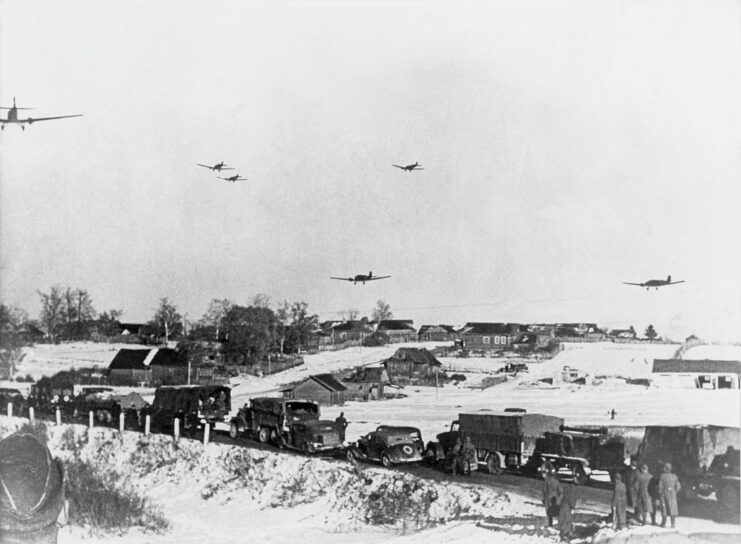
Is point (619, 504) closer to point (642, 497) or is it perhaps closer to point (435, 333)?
point (642, 497)

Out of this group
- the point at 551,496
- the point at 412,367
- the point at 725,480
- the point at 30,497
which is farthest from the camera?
the point at 412,367

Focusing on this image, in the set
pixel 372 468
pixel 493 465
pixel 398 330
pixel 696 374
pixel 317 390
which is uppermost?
pixel 398 330

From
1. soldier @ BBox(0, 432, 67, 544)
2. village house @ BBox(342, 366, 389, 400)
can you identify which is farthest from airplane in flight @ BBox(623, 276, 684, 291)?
soldier @ BBox(0, 432, 67, 544)

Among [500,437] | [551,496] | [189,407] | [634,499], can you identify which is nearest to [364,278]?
[500,437]

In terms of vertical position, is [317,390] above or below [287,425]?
above

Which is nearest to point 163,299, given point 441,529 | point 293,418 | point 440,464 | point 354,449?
point 293,418

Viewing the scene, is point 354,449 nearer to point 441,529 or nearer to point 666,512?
point 441,529
